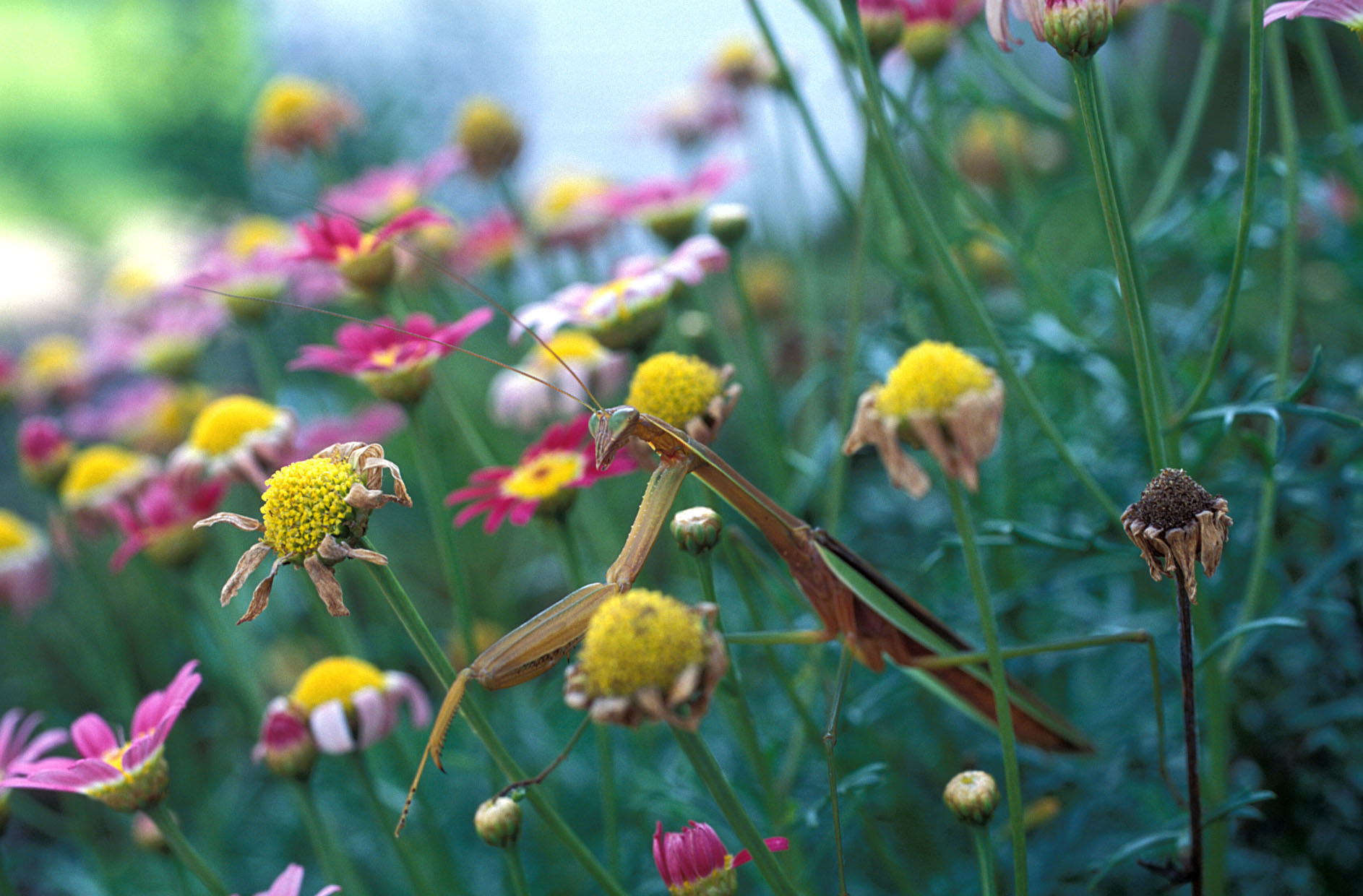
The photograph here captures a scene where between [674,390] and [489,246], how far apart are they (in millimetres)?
1335

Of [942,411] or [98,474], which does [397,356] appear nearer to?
[942,411]

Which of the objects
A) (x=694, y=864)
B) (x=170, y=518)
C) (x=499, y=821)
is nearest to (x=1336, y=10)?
(x=694, y=864)

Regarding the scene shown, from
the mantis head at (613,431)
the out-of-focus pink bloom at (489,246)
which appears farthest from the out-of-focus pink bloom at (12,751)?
the out-of-focus pink bloom at (489,246)

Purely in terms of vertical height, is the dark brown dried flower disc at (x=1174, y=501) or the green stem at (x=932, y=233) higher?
the green stem at (x=932, y=233)

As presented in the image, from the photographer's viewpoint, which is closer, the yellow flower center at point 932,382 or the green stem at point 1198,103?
the yellow flower center at point 932,382

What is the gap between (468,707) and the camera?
0.82 m

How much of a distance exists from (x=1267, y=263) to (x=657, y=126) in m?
1.77

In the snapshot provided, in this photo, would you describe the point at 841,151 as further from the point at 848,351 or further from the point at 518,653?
the point at 518,653

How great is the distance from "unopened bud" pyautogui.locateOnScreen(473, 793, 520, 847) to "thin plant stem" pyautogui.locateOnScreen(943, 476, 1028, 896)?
453 millimetres

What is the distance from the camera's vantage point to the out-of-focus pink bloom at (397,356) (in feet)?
3.83

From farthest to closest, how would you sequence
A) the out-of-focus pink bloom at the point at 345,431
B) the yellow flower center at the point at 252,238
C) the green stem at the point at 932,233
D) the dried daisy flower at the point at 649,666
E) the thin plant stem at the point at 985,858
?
the yellow flower center at the point at 252,238, the out-of-focus pink bloom at the point at 345,431, the green stem at the point at 932,233, the thin plant stem at the point at 985,858, the dried daisy flower at the point at 649,666

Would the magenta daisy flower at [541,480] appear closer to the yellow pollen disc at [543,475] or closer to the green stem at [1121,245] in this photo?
the yellow pollen disc at [543,475]

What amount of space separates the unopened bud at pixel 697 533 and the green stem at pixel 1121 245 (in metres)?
0.44

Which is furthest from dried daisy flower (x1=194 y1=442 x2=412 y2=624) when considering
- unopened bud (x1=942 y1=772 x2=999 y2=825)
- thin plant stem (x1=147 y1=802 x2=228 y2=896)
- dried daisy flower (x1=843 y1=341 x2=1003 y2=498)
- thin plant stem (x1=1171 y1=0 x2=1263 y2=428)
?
thin plant stem (x1=1171 y1=0 x2=1263 y2=428)
